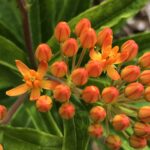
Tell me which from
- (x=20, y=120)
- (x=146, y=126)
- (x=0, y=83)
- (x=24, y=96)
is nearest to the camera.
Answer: (x=146, y=126)

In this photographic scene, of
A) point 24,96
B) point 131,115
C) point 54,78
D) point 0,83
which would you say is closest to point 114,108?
point 131,115

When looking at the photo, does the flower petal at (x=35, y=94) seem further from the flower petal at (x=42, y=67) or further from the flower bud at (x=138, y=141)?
the flower bud at (x=138, y=141)

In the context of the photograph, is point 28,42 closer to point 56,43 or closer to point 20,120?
point 56,43

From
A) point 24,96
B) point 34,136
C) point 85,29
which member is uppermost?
point 85,29

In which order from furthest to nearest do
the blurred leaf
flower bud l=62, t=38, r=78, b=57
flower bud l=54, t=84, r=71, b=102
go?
the blurred leaf → flower bud l=62, t=38, r=78, b=57 → flower bud l=54, t=84, r=71, b=102

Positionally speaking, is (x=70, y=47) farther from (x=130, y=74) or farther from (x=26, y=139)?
(x=26, y=139)

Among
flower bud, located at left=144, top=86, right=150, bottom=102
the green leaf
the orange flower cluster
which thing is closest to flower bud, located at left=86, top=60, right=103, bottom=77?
the orange flower cluster

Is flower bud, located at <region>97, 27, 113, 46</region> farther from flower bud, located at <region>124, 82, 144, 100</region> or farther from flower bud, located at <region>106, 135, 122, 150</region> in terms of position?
flower bud, located at <region>106, 135, 122, 150</region>

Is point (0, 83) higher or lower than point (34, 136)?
higher
